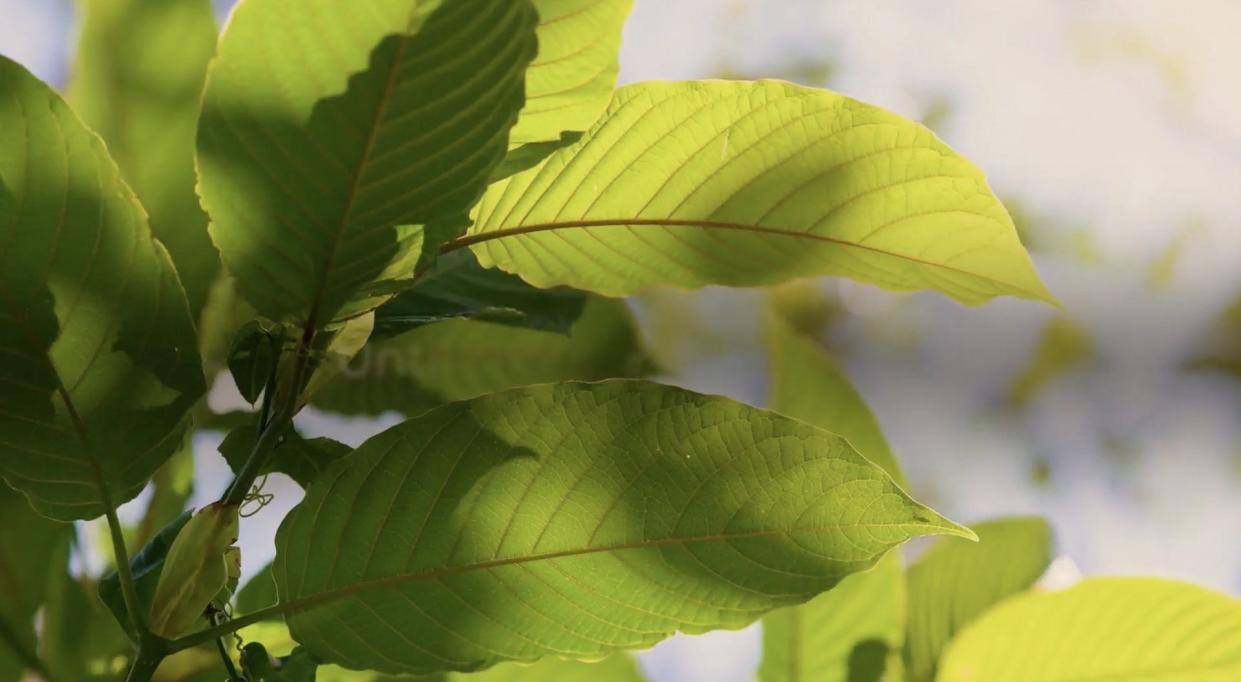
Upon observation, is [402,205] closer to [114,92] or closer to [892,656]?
[114,92]

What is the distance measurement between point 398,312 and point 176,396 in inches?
4.1

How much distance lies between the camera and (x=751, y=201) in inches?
16.9

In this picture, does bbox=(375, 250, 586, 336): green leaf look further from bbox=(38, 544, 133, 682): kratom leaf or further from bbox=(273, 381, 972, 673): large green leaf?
bbox=(38, 544, 133, 682): kratom leaf

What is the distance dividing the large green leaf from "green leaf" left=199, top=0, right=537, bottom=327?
3.1 inches

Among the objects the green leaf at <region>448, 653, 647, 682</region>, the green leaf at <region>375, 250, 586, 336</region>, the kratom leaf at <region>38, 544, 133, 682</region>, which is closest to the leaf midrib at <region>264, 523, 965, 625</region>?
the green leaf at <region>375, 250, 586, 336</region>

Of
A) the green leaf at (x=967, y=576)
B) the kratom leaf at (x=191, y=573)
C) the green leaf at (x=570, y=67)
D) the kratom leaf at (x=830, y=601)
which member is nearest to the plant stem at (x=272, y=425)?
the kratom leaf at (x=191, y=573)

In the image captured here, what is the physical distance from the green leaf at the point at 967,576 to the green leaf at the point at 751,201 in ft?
1.03

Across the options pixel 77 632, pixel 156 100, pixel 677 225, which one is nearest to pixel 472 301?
pixel 677 225

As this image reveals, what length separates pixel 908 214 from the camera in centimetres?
43

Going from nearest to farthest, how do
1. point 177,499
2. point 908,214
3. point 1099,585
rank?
point 908,214 < point 1099,585 < point 177,499

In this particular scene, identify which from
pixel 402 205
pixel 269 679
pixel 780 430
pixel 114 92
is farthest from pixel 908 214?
pixel 114 92

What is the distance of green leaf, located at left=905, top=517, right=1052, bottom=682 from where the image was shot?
667mm

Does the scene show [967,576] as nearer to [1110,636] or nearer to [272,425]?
[1110,636]

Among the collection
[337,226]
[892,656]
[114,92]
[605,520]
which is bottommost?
[892,656]
